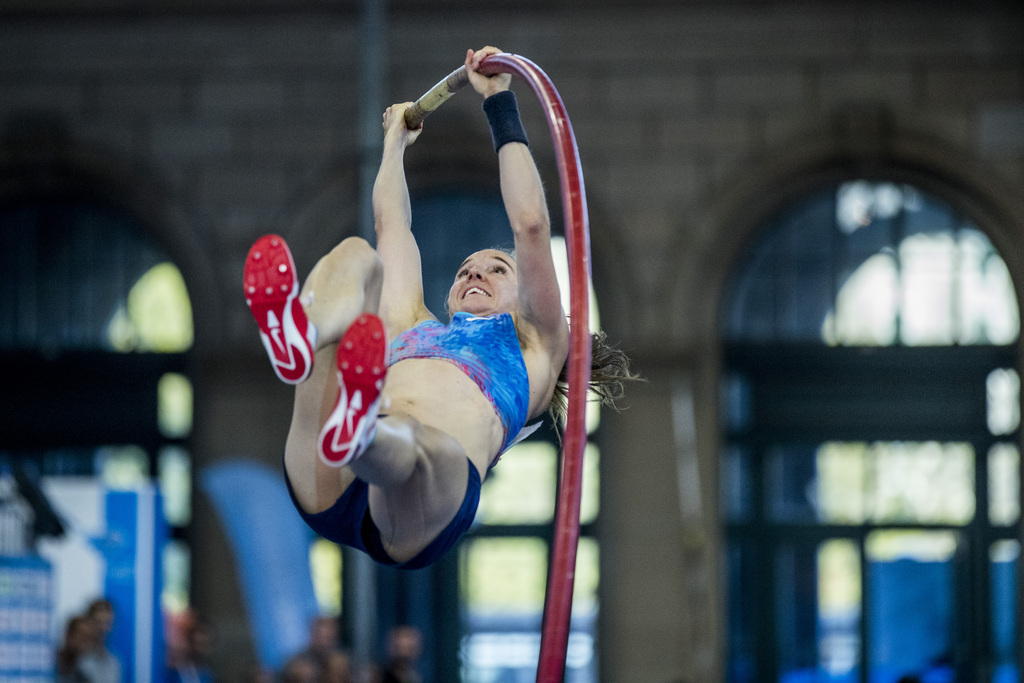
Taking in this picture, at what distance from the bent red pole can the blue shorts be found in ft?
0.75

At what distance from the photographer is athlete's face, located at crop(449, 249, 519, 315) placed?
11.6 ft

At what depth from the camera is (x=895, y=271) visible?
32.8 feet

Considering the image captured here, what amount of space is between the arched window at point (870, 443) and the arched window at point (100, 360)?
440cm

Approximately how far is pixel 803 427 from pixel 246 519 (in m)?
4.39

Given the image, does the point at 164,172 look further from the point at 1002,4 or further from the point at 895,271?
the point at 1002,4

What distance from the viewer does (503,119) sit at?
3.31m

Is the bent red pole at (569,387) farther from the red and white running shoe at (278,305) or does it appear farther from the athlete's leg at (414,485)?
the red and white running shoe at (278,305)

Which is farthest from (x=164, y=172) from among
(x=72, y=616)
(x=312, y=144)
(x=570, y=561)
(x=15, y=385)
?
(x=570, y=561)

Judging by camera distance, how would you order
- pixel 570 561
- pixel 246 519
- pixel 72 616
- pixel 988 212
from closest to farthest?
pixel 570 561 → pixel 72 616 → pixel 246 519 → pixel 988 212

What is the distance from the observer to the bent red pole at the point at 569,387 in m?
2.94

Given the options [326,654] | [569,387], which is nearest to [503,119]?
[569,387]

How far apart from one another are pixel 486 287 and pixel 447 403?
494mm

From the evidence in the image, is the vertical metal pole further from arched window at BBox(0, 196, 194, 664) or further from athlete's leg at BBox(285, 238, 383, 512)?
athlete's leg at BBox(285, 238, 383, 512)

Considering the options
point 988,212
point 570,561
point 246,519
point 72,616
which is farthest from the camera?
Answer: point 988,212
